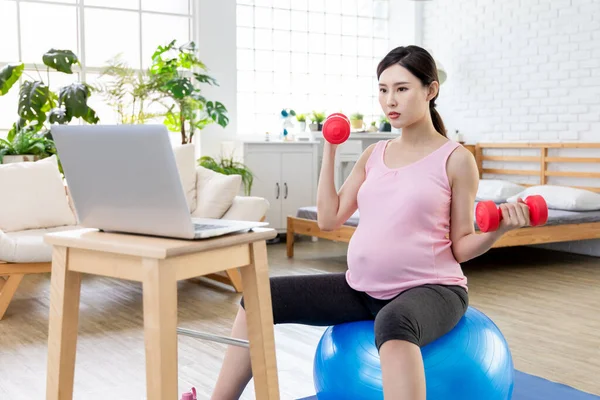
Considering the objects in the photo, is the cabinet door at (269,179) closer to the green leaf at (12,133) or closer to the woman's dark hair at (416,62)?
the green leaf at (12,133)

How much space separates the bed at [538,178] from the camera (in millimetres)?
5129

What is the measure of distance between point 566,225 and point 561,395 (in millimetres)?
2916

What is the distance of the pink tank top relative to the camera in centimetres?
193

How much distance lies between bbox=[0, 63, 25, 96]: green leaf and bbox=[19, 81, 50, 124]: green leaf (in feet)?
0.28

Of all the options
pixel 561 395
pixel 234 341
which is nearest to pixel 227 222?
pixel 234 341

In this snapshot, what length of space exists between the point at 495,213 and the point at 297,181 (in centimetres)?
486

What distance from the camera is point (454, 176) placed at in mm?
1973

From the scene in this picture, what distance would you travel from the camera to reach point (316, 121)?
22.9ft

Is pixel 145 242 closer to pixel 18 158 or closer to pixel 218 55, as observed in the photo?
pixel 18 158

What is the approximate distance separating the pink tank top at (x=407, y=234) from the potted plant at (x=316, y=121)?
4.91m

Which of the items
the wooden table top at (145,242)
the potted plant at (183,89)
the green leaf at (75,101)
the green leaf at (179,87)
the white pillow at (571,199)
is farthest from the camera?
the potted plant at (183,89)

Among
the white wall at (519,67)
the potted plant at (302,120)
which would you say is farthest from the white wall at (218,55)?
the white wall at (519,67)

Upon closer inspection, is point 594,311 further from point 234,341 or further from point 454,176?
point 234,341

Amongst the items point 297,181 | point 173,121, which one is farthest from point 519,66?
point 173,121
